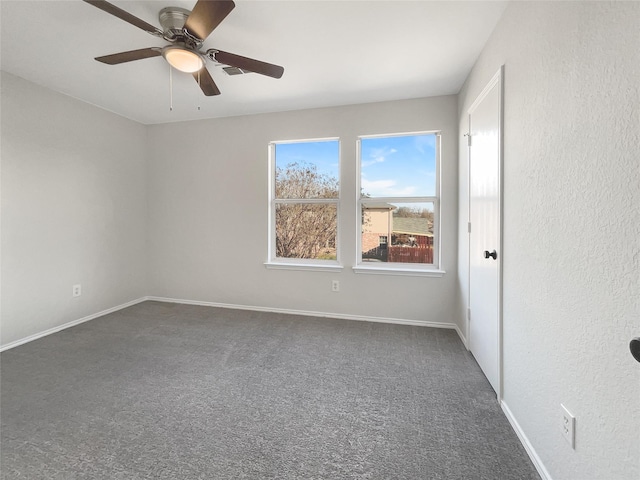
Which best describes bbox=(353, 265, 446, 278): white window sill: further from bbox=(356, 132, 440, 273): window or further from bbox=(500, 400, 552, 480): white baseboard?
bbox=(500, 400, 552, 480): white baseboard

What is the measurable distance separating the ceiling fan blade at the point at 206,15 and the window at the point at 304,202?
1885 millimetres

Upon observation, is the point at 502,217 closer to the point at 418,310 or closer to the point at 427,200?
the point at 427,200

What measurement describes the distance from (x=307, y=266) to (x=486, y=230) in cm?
199

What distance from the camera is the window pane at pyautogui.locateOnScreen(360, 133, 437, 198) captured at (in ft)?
10.3

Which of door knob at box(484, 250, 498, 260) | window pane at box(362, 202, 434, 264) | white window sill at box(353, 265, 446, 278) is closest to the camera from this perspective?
door knob at box(484, 250, 498, 260)

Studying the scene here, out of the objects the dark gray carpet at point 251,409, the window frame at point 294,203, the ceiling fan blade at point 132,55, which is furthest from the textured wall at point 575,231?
the ceiling fan blade at point 132,55

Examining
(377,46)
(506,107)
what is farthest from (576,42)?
(377,46)

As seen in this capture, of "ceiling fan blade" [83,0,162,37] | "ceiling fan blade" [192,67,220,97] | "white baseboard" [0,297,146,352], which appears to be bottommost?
"white baseboard" [0,297,146,352]

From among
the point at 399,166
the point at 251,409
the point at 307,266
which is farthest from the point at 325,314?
the point at 399,166

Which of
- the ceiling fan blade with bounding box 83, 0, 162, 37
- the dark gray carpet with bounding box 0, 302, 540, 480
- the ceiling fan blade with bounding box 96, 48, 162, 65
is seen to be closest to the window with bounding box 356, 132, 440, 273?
the dark gray carpet with bounding box 0, 302, 540, 480

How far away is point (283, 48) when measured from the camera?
7.09 feet

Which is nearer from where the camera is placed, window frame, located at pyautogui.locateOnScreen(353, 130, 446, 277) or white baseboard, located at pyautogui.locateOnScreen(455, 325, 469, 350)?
white baseboard, located at pyautogui.locateOnScreen(455, 325, 469, 350)

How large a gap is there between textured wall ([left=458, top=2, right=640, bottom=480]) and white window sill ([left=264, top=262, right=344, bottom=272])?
1.94m

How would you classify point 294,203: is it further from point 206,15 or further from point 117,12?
point 117,12
